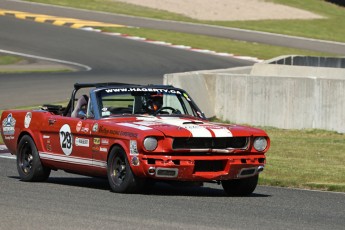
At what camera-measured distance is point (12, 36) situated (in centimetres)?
4050

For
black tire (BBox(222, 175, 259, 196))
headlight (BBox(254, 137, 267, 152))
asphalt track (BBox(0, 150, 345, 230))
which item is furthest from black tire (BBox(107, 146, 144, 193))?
headlight (BBox(254, 137, 267, 152))

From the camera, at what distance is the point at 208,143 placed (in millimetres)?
11555

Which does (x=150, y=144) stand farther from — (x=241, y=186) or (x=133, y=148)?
(x=241, y=186)

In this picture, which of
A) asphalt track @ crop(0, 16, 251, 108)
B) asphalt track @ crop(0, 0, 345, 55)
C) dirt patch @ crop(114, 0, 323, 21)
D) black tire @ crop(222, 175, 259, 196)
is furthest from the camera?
dirt patch @ crop(114, 0, 323, 21)

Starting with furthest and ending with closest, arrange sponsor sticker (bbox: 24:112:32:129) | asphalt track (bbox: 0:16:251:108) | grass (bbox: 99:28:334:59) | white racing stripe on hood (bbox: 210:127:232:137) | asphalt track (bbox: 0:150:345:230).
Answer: grass (bbox: 99:28:334:59), asphalt track (bbox: 0:16:251:108), sponsor sticker (bbox: 24:112:32:129), white racing stripe on hood (bbox: 210:127:232:137), asphalt track (bbox: 0:150:345:230)

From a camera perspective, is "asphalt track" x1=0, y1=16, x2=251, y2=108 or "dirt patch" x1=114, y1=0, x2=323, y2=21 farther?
"dirt patch" x1=114, y1=0, x2=323, y2=21

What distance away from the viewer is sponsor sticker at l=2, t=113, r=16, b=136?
13797 millimetres

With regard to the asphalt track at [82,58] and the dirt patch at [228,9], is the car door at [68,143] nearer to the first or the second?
the asphalt track at [82,58]

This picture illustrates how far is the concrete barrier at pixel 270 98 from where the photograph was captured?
818 inches

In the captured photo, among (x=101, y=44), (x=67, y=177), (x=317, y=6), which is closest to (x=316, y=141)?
(x=67, y=177)

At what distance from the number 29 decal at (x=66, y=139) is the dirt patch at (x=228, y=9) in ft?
132

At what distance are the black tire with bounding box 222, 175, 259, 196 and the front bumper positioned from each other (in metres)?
0.25

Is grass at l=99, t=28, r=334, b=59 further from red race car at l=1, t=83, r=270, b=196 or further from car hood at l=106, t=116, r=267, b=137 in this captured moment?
car hood at l=106, t=116, r=267, b=137

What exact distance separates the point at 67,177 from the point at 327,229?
5749 mm
